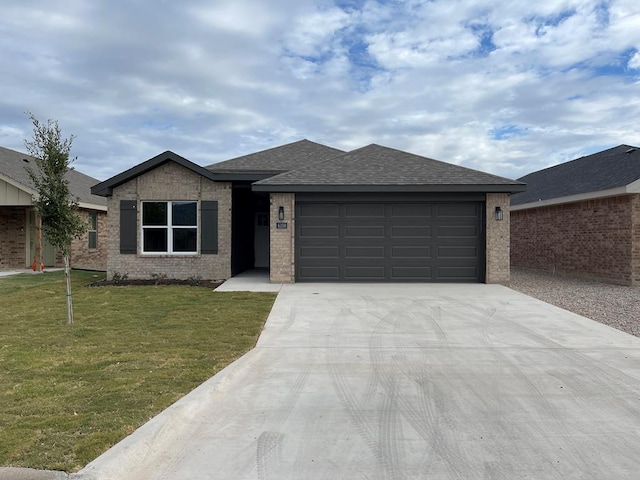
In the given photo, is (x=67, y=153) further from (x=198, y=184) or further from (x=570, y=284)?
(x=570, y=284)

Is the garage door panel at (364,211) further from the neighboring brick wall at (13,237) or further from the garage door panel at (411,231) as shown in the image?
the neighboring brick wall at (13,237)

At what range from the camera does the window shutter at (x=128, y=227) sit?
14492 millimetres

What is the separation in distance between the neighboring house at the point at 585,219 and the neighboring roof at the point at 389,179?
2.99 metres

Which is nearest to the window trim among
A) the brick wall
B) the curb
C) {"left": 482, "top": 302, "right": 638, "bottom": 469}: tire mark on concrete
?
{"left": 482, "top": 302, "right": 638, "bottom": 469}: tire mark on concrete

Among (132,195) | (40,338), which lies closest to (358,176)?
(132,195)

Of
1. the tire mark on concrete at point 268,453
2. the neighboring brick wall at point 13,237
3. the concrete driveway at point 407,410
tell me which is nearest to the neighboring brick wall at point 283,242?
the concrete driveway at point 407,410

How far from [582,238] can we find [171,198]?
1325 centimetres

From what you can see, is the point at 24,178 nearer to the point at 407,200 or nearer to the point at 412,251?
the point at 407,200

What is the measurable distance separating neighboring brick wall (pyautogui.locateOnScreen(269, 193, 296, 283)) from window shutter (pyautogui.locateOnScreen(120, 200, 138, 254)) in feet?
14.2

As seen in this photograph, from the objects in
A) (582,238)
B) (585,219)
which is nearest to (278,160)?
(585,219)

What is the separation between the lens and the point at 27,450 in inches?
135

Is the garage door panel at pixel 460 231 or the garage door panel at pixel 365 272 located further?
the garage door panel at pixel 365 272

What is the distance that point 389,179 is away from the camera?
536 inches

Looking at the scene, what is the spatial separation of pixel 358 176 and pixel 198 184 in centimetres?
493
